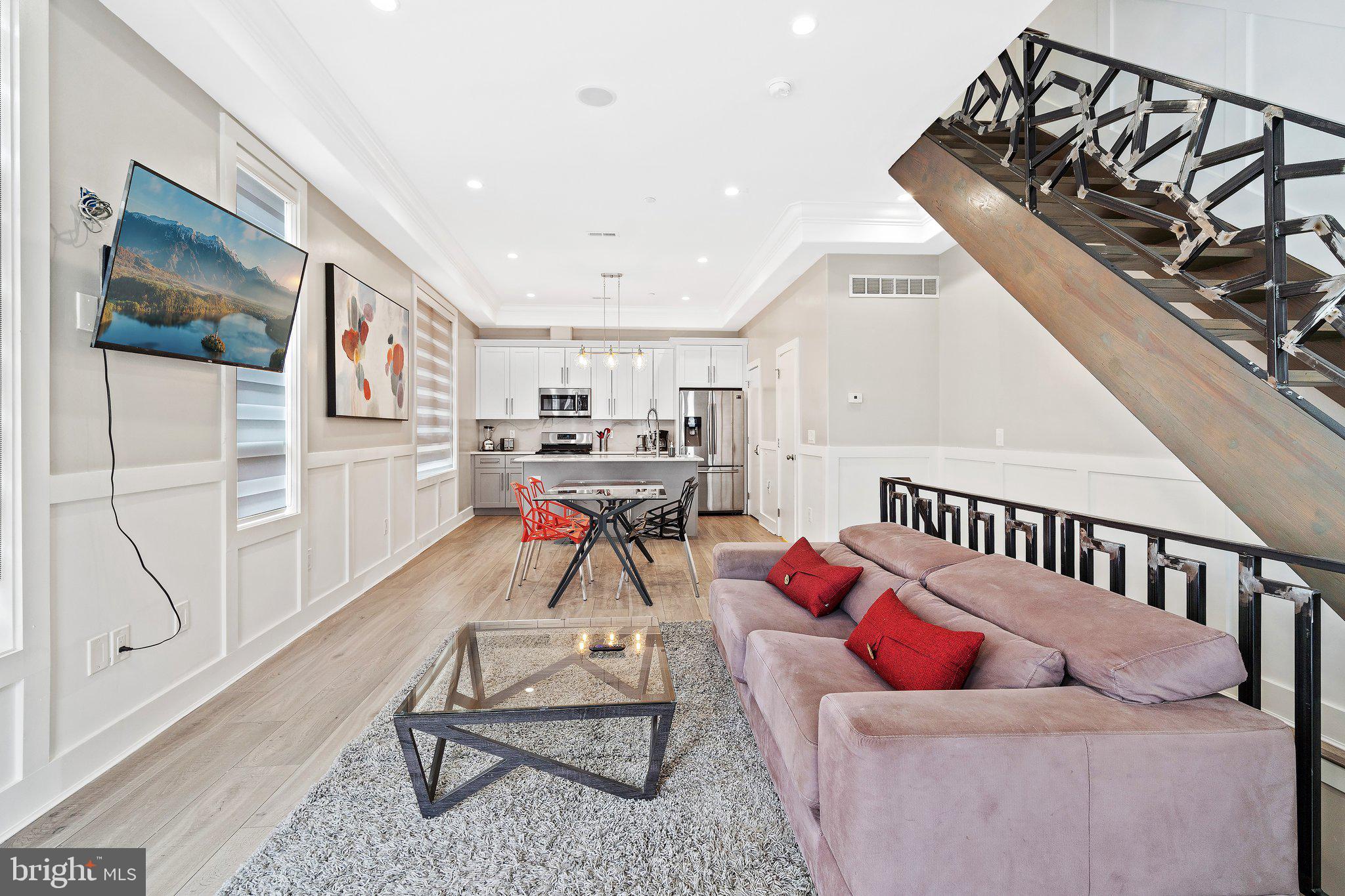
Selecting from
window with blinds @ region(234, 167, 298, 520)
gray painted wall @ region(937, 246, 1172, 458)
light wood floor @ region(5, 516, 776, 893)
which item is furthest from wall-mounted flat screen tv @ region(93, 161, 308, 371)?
gray painted wall @ region(937, 246, 1172, 458)

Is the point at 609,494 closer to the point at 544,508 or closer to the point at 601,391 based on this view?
the point at 544,508

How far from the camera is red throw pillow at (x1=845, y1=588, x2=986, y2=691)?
1.59 m

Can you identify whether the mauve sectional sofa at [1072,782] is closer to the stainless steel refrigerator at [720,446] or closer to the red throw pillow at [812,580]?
the red throw pillow at [812,580]

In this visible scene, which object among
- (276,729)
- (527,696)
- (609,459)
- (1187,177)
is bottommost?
(276,729)

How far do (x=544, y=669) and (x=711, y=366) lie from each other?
6698 mm

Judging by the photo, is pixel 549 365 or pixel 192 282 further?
pixel 549 365

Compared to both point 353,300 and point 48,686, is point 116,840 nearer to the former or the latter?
point 48,686

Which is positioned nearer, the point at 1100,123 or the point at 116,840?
the point at 116,840

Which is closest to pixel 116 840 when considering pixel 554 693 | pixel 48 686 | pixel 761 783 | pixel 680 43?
pixel 48 686

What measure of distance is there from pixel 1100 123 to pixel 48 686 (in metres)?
4.43

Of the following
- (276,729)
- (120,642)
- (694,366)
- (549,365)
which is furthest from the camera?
(549,365)

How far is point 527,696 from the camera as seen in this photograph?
5.94 ft

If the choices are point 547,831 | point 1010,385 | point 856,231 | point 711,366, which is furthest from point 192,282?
point 711,366

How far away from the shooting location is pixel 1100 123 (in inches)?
99.2
